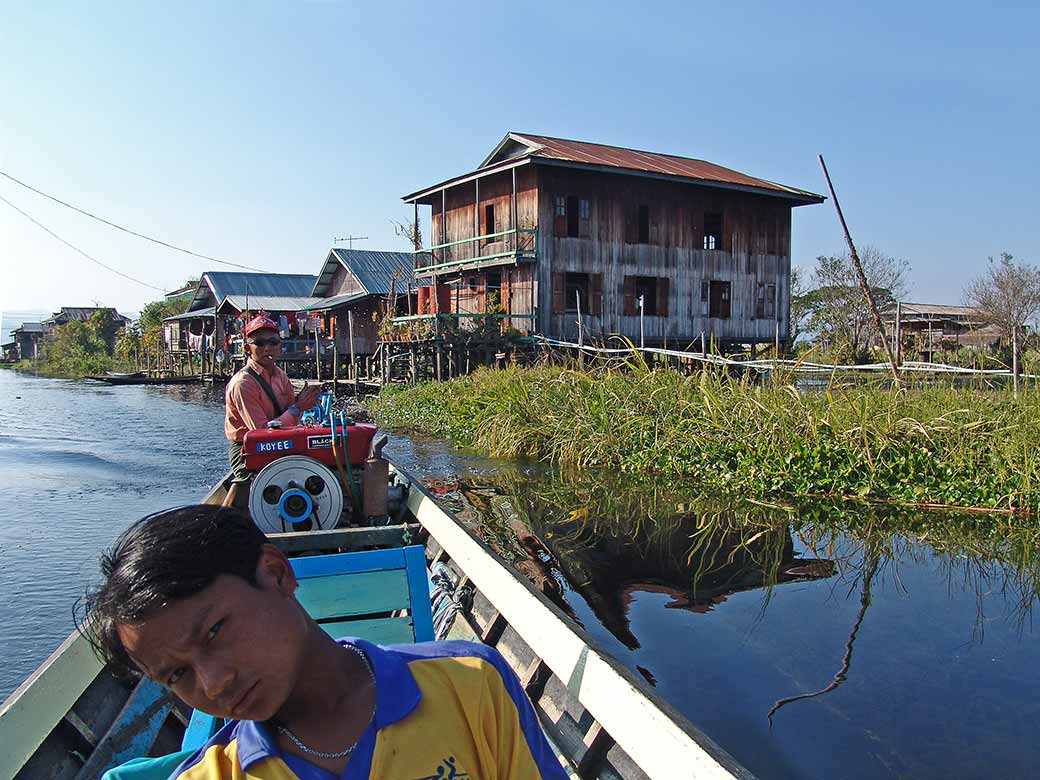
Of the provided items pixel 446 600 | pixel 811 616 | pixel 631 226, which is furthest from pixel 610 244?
pixel 446 600

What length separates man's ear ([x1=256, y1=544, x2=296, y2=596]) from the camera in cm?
136

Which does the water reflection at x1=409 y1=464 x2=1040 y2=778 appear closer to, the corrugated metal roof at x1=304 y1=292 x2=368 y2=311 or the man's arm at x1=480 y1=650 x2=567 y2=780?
the man's arm at x1=480 y1=650 x2=567 y2=780

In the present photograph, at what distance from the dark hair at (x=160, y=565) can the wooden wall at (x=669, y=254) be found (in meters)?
21.0

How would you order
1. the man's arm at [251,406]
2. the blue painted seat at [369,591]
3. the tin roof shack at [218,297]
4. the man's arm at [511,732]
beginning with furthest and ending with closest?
the tin roof shack at [218,297] < the man's arm at [251,406] < the blue painted seat at [369,591] < the man's arm at [511,732]

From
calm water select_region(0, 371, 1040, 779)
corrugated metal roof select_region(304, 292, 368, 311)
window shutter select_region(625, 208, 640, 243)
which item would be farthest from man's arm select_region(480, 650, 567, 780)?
corrugated metal roof select_region(304, 292, 368, 311)

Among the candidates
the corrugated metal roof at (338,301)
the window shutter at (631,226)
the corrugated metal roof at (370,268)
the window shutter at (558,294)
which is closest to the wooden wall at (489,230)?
the window shutter at (558,294)

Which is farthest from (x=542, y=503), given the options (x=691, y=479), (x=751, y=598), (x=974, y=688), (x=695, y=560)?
(x=974, y=688)

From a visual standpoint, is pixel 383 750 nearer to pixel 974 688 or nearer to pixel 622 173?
pixel 974 688

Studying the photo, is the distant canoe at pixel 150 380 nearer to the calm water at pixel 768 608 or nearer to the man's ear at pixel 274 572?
the calm water at pixel 768 608

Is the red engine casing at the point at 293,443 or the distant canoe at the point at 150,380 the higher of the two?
the red engine casing at the point at 293,443

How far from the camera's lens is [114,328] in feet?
192

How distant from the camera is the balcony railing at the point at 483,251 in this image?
22.3 metres

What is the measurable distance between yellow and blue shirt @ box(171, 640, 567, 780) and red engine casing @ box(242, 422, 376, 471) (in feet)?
12.7

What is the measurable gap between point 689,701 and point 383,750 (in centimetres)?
395
